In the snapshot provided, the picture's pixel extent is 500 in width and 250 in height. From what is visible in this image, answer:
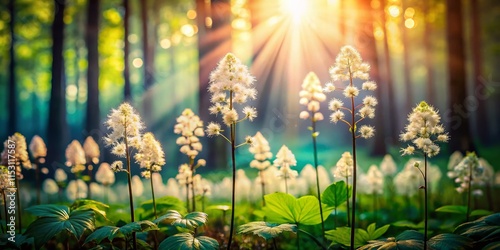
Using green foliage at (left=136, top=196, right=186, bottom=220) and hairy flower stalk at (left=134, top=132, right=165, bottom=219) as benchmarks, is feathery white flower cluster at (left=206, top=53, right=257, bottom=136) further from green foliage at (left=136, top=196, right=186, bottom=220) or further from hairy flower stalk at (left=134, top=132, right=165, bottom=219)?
green foliage at (left=136, top=196, right=186, bottom=220)

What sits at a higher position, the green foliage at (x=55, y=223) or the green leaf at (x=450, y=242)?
the green foliage at (x=55, y=223)

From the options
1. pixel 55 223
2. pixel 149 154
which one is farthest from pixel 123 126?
pixel 55 223

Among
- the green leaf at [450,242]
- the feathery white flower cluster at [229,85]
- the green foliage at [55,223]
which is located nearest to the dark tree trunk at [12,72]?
the green foliage at [55,223]

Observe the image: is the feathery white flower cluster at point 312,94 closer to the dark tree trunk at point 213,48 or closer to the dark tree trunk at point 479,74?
the dark tree trunk at point 213,48

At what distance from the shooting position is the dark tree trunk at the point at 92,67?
47.4 feet

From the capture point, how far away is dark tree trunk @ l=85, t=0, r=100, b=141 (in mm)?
14438

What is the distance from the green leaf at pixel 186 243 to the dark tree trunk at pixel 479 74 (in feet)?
73.1

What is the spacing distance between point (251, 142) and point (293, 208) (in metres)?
0.89

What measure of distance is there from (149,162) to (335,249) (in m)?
2.28

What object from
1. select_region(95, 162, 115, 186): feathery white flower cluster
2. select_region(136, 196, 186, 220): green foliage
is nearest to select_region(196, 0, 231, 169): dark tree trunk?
select_region(95, 162, 115, 186): feathery white flower cluster

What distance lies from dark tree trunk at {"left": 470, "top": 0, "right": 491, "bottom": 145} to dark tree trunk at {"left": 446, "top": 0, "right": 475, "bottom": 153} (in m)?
11.5

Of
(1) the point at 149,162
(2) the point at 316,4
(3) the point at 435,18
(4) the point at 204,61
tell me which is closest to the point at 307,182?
(1) the point at 149,162

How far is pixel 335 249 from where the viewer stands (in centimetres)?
446

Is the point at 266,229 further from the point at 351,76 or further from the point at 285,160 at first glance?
the point at 351,76
